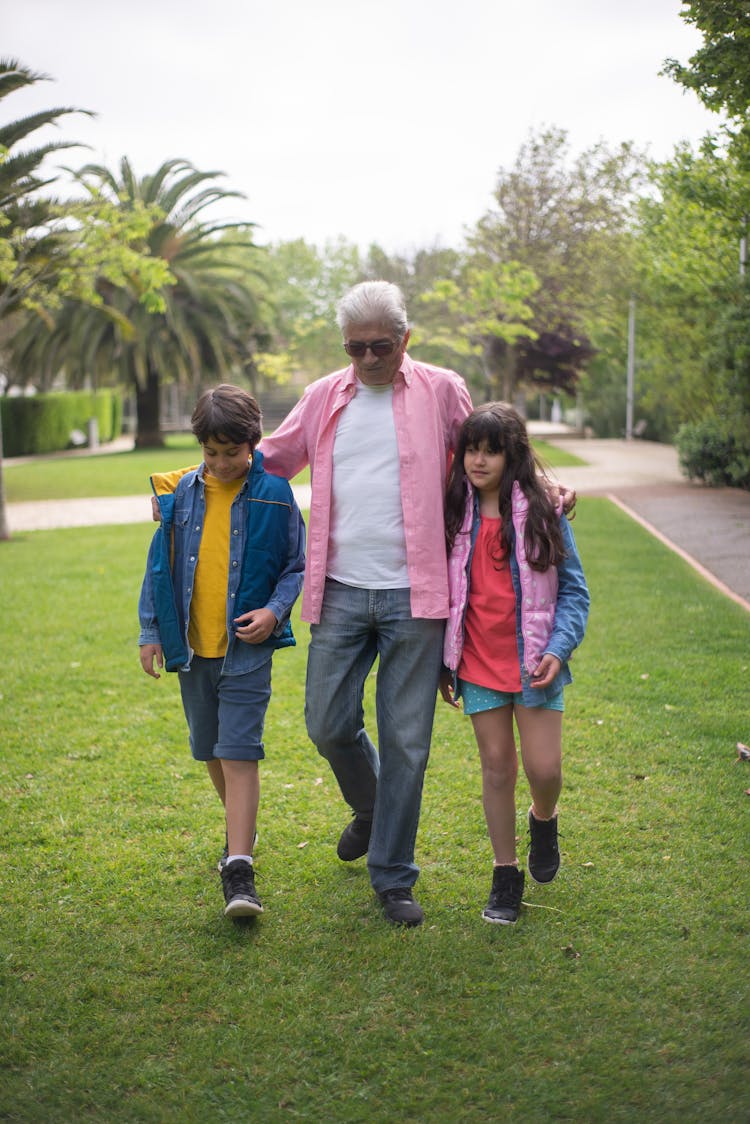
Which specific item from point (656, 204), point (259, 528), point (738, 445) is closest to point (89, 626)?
point (259, 528)

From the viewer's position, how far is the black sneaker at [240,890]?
344 centimetres

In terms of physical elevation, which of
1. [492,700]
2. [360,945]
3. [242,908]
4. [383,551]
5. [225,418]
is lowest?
[360,945]

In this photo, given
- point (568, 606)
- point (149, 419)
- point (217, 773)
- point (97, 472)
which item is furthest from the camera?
point (149, 419)

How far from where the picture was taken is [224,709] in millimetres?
3609

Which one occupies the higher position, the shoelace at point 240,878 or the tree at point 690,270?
the tree at point 690,270

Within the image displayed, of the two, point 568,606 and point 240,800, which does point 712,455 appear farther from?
point 240,800

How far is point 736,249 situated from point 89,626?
1179 cm

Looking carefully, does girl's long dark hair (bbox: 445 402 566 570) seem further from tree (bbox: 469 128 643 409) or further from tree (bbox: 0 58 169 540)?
tree (bbox: 469 128 643 409)

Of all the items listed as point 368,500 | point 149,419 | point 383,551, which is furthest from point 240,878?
point 149,419

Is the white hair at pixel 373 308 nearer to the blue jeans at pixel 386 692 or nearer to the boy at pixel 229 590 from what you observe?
the boy at pixel 229 590

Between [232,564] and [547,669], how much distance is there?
1069mm

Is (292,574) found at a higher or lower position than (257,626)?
higher

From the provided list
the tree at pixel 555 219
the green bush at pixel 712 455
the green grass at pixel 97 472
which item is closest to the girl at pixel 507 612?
the green bush at pixel 712 455

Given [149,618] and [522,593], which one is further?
[149,618]
